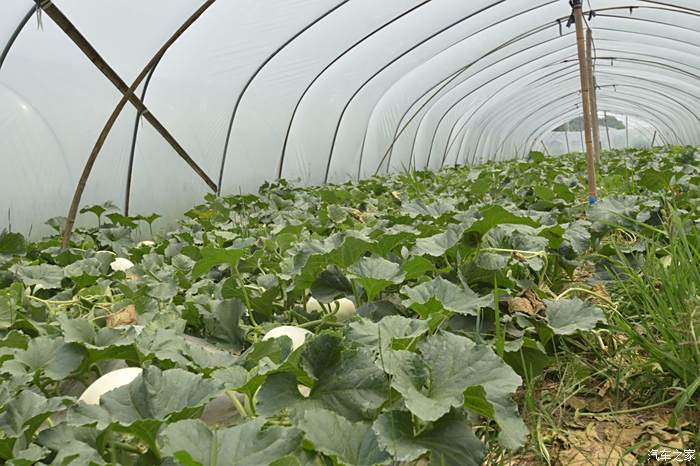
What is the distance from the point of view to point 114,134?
496 cm

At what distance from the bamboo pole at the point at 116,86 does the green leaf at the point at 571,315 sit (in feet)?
7.46

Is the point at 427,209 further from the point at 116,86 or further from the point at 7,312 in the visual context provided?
the point at 116,86

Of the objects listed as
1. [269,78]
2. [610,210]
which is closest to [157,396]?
[610,210]

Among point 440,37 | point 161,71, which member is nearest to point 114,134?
point 161,71

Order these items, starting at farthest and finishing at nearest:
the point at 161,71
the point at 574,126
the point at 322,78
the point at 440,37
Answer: the point at 574,126 < the point at 440,37 < the point at 322,78 < the point at 161,71

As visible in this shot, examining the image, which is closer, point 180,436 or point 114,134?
point 180,436

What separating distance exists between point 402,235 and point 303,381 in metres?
0.86

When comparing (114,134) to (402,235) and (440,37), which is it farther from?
(440,37)

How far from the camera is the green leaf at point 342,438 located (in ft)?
3.05

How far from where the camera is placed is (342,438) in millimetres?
959

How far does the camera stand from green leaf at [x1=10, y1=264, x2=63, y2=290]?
226 cm

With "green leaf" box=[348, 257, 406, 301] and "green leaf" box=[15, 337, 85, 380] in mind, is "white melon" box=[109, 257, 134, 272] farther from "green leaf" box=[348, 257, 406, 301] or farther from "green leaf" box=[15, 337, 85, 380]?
"green leaf" box=[348, 257, 406, 301]

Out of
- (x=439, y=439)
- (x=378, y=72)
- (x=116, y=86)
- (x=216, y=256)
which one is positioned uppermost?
(x=378, y=72)

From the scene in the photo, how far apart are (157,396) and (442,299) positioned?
639mm
